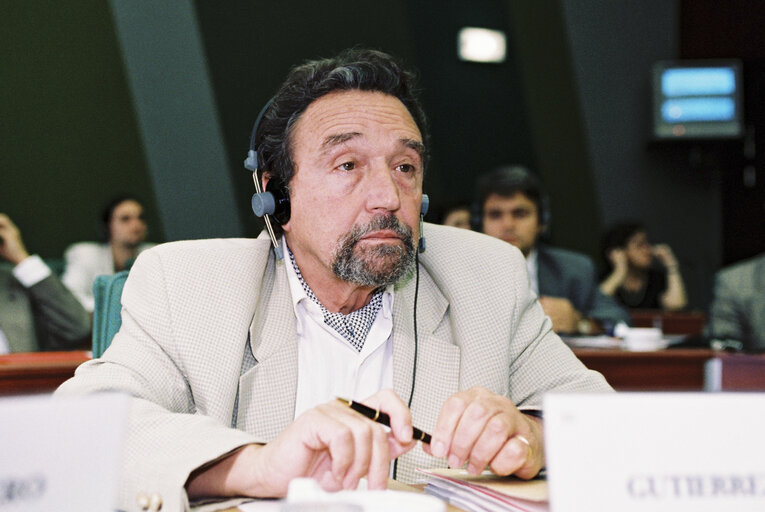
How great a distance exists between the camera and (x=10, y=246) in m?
3.74

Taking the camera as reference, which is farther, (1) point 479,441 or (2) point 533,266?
(2) point 533,266

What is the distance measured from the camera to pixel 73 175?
477 centimetres

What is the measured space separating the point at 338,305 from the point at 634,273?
501 centimetres

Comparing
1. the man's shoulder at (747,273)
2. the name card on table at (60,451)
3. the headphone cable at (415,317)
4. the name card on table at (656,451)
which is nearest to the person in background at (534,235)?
the man's shoulder at (747,273)

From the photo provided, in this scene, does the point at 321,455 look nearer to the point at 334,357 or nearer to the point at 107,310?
the point at 334,357

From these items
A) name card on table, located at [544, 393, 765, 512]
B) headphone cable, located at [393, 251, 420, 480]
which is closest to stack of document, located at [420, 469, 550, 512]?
name card on table, located at [544, 393, 765, 512]

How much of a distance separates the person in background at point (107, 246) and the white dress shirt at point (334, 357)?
333cm

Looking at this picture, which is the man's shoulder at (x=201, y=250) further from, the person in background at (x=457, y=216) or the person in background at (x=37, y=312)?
the person in background at (x=457, y=216)

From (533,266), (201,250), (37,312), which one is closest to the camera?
(201,250)

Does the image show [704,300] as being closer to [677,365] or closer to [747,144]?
[747,144]

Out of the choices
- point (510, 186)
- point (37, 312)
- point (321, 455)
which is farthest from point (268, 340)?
point (510, 186)

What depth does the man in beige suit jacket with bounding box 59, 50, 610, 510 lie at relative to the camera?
1.10m

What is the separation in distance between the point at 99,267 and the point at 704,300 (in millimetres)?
5328

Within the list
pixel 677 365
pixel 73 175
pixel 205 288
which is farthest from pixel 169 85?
pixel 205 288
